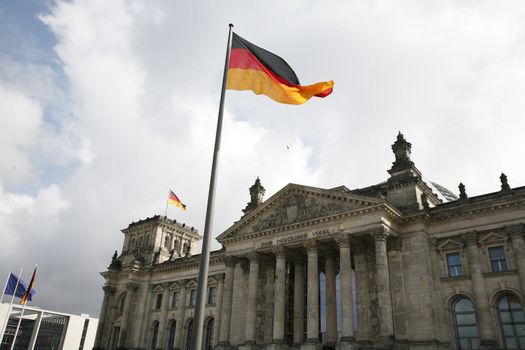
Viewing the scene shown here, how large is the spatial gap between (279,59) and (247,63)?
174 centimetres

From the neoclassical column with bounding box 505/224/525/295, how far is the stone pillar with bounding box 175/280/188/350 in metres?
35.9

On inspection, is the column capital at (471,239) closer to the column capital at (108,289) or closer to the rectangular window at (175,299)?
the rectangular window at (175,299)

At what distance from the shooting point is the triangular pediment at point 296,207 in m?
35.5

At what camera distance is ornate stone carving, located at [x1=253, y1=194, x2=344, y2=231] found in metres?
36.7

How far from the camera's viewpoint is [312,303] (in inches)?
1346

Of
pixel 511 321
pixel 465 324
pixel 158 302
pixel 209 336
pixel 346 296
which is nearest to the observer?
pixel 511 321

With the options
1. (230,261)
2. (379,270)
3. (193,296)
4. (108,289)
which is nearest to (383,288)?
(379,270)

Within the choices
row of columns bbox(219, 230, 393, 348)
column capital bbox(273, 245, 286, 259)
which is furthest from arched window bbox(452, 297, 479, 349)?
column capital bbox(273, 245, 286, 259)

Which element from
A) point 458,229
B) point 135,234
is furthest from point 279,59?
point 135,234

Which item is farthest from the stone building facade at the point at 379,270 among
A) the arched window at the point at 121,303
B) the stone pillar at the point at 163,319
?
the arched window at the point at 121,303

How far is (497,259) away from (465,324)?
17.3ft

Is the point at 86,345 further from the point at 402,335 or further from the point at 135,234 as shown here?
the point at 402,335

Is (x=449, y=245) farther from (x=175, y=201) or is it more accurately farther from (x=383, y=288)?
(x=175, y=201)

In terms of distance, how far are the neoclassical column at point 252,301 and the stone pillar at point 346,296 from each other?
29.7 feet
